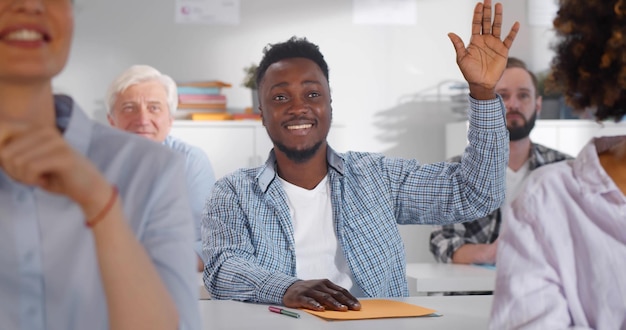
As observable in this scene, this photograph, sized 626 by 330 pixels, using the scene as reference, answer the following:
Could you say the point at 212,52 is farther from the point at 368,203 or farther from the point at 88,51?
the point at 368,203

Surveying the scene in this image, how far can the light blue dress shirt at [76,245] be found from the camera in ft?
3.89

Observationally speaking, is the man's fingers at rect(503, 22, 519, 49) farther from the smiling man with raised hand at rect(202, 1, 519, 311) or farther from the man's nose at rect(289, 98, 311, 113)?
the man's nose at rect(289, 98, 311, 113)

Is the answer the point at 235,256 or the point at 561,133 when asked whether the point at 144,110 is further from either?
the point at 561,133

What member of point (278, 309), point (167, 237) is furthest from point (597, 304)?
point (278, 309)

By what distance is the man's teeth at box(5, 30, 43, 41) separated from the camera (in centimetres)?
109

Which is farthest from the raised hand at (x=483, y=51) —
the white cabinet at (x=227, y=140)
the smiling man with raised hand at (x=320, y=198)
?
the white cabinet at (x=227, y=140)

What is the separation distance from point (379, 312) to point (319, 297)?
0.52 feet

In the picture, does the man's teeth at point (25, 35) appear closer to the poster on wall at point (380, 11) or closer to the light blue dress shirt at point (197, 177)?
the light blue dress shirt at point (197, 177)

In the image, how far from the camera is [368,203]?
2.83m

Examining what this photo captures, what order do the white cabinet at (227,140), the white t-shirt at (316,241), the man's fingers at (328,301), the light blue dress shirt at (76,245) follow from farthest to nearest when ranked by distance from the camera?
the white cabinet at (227,140) < the white t-shirt at (316,241) < the man's fingers at (328,301) < the light blue dress shirt at (76,245)

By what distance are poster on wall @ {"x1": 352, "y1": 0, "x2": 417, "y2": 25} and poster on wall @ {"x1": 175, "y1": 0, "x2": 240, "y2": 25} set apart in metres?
0.73

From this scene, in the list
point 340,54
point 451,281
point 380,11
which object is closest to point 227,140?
point 340,54

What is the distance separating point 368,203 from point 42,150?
195 cm

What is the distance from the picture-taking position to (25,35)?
1.09 m
